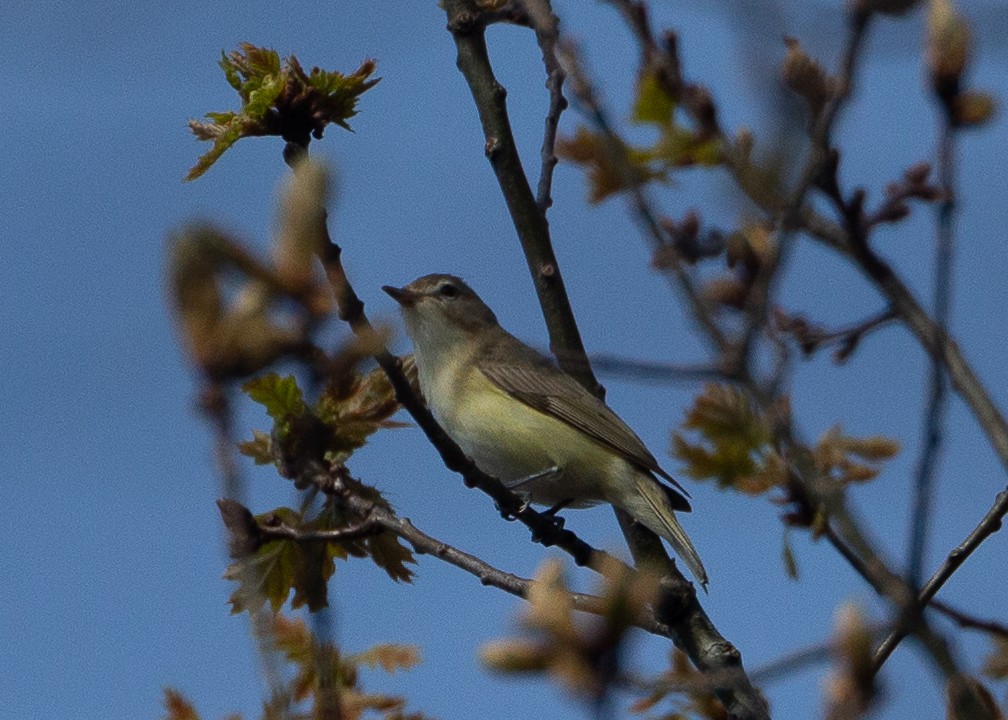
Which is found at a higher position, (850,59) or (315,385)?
(850,59)

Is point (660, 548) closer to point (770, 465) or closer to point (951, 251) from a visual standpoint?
point (770, 465)

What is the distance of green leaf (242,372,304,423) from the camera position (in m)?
2.67

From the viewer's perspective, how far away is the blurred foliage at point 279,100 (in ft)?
9.19

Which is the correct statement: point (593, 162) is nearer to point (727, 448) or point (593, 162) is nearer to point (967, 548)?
point (727, 448)

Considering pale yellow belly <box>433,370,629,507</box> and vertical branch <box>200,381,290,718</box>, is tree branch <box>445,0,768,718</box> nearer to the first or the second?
pale yellow belly <box>433,370,629,507</box>

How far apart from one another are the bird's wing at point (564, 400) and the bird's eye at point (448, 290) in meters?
0.44

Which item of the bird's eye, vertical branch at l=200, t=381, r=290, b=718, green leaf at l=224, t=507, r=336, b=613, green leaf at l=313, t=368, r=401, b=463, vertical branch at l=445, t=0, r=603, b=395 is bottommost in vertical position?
vertical branch at l=200, t=381, r=290, b=718

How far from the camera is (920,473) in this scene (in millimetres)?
1518

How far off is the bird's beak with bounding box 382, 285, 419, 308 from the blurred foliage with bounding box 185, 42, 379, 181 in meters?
2.19

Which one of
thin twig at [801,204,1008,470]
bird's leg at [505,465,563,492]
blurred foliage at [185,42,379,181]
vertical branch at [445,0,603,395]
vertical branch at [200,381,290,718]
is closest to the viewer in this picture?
vertical branch at [200,381,290,718]

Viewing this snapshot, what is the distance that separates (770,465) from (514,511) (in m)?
0.88

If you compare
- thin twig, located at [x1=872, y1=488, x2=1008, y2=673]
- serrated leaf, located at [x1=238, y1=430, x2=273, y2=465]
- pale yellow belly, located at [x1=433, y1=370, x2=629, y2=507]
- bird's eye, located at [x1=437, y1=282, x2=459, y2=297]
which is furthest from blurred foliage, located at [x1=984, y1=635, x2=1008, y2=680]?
bird's eye, located at [x1=437, y1=282, x2=459, y2=297]

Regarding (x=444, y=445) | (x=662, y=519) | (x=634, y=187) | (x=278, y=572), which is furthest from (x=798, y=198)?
(x=662, y=519)

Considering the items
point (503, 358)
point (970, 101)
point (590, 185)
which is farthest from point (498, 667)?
point (503, 358)
